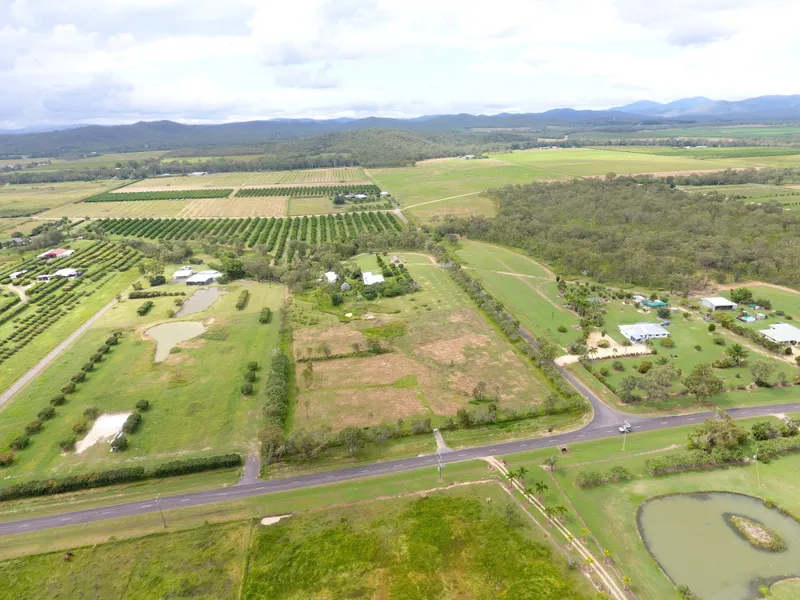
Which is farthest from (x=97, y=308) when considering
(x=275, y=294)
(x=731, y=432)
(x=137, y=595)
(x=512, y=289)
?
(x=731, y=432)

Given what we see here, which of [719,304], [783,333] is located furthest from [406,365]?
[783,333]

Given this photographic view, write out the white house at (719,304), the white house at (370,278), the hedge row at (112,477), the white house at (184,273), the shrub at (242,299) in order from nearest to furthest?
1. the hedge row at (112,477)
2. the white house at (719,304)
3. the shrub at (242,299)
4. the white house at (370,278)
5. the white house at (184,273)

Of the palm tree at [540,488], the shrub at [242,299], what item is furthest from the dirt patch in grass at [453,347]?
the shrub at [242,299]

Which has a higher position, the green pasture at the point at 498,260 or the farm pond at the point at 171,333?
the green pasture at the point at 498,260

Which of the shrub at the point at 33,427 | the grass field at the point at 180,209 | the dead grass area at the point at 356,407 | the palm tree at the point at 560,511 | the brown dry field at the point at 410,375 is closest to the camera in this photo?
the palm tree at the point at 560,511

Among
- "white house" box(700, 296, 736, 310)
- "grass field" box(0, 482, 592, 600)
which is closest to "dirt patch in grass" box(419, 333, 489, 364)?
"grass field" box(0, 482, 592, 600)

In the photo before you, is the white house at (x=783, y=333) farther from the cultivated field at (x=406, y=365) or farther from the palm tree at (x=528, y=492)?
the palm tree at (x=528, y=492)

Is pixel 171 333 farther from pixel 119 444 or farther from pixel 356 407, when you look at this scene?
pixel 356 407
